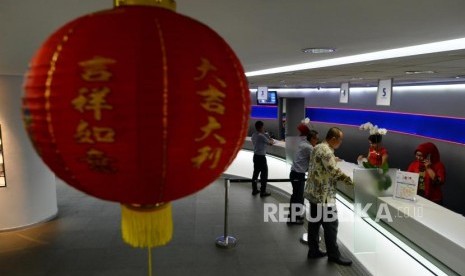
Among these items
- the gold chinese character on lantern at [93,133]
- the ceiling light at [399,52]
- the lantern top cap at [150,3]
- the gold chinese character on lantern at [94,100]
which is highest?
the ceiling light at [399,52]

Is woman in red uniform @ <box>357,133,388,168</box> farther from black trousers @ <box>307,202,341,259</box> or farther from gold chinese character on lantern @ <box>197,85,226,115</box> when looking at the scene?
gold chinese character on lantern @ <box>197,85,226,115</box>

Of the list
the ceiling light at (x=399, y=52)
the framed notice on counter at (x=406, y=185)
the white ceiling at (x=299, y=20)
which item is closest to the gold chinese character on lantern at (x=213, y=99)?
the white ceiling at (x=299, y=20)

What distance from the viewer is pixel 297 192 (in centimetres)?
580

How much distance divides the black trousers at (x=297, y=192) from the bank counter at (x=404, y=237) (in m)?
0.73

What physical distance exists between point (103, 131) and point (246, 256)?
426 cm

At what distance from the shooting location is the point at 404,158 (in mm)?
9070

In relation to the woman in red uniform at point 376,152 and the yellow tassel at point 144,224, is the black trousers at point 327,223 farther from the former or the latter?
the yellow tassel at point 144,224

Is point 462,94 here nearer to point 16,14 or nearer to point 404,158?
point 404,158

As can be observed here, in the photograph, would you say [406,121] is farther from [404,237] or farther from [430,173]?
[404,237]

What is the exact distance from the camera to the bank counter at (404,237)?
3.07m

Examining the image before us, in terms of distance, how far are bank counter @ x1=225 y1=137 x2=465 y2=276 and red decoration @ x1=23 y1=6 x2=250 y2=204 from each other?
2.95 m

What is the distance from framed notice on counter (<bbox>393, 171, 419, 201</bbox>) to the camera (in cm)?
403

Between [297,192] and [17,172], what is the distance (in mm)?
4847

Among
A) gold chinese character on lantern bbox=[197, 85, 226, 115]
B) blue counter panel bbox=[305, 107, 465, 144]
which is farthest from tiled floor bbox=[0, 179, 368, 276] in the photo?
blue counter panel bbox=[305, 107, 465, 144]
